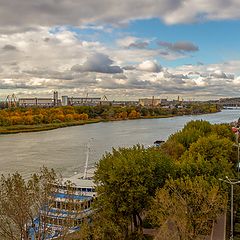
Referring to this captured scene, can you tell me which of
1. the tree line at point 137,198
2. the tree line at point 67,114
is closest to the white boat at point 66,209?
the tree line at point 137,198

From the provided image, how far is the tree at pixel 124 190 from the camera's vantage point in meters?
12.3

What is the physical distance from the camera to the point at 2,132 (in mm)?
46281

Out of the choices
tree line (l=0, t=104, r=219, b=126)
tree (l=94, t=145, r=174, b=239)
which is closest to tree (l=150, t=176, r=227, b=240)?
tree (l=94, t=145, r=174, b=239)

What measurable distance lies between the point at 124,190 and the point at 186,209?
2.24 meters

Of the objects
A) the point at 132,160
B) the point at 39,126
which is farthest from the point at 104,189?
the point at 39,126

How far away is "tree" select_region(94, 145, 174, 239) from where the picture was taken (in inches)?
485

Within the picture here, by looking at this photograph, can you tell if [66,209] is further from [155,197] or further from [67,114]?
[67,114]

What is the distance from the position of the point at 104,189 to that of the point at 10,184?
4285 mm

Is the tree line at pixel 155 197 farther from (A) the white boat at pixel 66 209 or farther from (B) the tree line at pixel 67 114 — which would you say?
(B) the tree line at pixel 67 114

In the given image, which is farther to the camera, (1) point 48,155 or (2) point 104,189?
(1) point 48,155

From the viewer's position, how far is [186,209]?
11.1m

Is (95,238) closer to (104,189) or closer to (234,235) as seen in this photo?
(104,189)

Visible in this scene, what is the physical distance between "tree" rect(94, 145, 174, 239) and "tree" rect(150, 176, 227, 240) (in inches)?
27.8

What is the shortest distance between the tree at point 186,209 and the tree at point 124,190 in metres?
0.71
